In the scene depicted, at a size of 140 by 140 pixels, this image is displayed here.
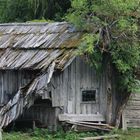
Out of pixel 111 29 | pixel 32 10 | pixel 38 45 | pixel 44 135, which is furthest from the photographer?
pixel 32 10

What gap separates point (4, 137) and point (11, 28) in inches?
307

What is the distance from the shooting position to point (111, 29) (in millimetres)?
22750

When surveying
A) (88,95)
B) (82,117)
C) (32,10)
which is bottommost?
(82,117)

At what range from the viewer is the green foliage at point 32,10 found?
4088 centimetres

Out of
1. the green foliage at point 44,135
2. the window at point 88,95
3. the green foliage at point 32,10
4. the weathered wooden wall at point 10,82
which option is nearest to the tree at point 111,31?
the window at point 88,95

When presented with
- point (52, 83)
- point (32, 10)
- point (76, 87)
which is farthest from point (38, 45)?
point (32, 10)

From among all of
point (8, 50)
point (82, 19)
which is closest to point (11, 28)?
point (8, 50)

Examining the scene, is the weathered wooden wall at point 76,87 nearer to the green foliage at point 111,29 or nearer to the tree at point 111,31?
the tree at point 111,31

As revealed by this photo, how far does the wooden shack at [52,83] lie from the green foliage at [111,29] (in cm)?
70

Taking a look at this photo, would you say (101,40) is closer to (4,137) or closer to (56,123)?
(56,123)

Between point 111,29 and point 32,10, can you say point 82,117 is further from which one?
point 32,10

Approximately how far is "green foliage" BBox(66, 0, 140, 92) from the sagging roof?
806mm

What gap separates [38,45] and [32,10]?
18307 millimetres

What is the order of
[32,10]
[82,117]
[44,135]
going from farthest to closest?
1. [32,10]
2. [82,117]
3. [44,135]
